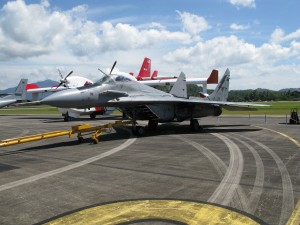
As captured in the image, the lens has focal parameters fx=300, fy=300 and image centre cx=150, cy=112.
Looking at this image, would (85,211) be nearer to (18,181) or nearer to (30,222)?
(30,222)

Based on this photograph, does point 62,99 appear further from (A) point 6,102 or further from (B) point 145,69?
(B) point 145,69

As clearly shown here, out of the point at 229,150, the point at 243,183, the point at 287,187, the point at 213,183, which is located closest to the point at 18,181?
the point at 213,183

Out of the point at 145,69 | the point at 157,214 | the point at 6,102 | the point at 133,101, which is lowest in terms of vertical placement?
the point at 157,214

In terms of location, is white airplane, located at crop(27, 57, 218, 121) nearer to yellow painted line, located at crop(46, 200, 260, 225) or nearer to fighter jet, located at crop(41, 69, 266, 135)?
fighter jet, located at crop(41, 69, 266, 135)

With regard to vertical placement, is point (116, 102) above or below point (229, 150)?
above

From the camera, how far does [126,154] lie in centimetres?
1220

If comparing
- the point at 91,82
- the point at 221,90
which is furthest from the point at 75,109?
the point at 221,90

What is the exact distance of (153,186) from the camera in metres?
7.60

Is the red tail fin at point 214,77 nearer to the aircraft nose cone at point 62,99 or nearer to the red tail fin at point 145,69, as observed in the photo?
the red tail fin at point 145,69

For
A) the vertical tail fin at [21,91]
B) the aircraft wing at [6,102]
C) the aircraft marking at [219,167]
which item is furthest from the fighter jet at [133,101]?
the vertical tail fin at [21,91]

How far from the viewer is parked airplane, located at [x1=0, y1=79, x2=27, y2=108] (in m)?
48.6

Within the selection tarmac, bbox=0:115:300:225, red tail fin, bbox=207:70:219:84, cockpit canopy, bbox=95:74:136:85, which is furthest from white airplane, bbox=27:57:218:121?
tarmac, bbox=0:115:300:225

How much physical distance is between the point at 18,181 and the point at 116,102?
9295 mm

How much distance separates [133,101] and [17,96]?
39.4 m
